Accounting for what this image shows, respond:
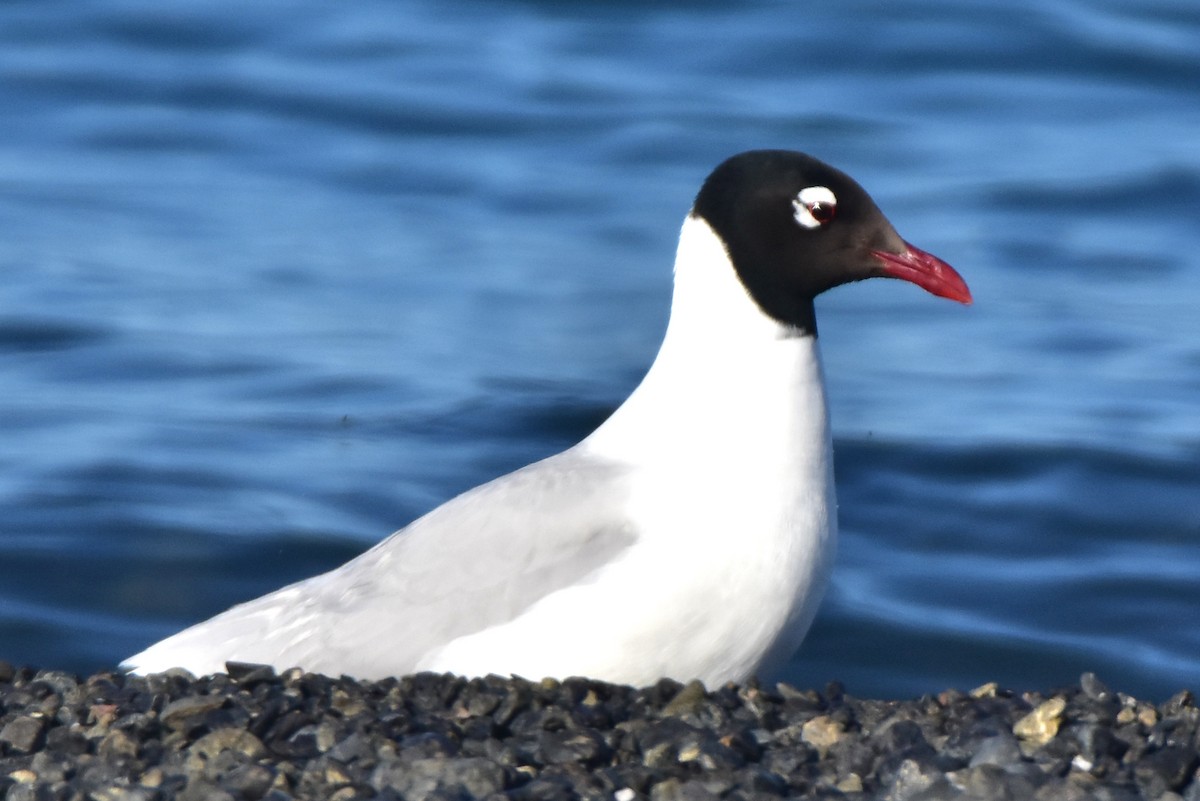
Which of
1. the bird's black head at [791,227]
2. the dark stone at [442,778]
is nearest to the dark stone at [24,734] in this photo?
the dark stone at [442,778]

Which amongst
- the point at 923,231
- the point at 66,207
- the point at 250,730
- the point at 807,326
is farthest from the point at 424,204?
the point at 250,730

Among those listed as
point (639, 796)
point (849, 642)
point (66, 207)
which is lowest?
point (849, 642)

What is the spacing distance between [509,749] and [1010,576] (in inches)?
236

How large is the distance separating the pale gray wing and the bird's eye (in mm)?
992

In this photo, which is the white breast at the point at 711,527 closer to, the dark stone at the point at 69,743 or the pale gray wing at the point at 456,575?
the pale gray wing at the point at 456,575

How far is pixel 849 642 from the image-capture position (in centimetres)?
955

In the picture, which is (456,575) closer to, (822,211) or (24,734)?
(24,734)

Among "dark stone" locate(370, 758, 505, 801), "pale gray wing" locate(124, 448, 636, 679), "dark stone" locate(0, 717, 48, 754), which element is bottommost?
"dark stone" locate(0, 717, 48, 754)

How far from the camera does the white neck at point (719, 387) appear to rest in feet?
19.2

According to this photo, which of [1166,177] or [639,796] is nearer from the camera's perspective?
[639,796]

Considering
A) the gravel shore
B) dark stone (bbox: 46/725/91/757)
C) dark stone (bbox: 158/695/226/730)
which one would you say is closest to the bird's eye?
the gravel shore

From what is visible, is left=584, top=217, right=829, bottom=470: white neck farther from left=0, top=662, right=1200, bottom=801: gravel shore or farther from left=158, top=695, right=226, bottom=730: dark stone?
left=158, top=695, right=226, bottom=730: dark stone

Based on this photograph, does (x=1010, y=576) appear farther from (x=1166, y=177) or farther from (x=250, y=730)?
(x=1166, y=177)

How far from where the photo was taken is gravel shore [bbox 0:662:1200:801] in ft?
15.5
